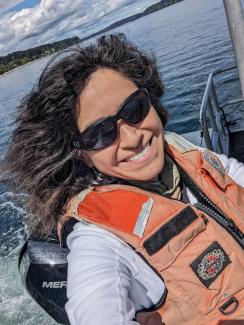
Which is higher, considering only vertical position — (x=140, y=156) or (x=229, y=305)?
(x=140, y=156)

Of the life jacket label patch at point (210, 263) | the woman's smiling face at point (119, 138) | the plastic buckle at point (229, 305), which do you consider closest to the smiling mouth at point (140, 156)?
the woman's smiling face at point (119, 138)

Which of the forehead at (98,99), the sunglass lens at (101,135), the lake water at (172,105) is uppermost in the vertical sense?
the forehead at (98,99)

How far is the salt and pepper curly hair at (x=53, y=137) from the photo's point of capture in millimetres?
1626

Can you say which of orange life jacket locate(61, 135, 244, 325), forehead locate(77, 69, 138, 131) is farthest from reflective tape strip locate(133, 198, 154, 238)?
forehead locate(77, 69, 138, 131)

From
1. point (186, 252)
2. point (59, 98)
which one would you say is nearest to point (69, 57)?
point (59, 98)

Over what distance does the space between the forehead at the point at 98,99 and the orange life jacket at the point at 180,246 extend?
0.29 m

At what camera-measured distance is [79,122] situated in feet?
5.32

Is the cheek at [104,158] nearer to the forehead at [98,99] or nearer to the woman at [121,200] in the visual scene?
the woman at [121,200]

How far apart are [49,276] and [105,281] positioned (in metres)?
0.85

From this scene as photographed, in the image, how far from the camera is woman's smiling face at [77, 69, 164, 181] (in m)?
1.60

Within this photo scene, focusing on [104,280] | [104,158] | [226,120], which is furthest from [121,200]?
[226,120]

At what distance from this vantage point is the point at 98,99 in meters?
1.58

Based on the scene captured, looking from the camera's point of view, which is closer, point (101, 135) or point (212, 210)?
point (101, 135)

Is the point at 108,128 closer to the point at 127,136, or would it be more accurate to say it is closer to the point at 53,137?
the point at 127,136
